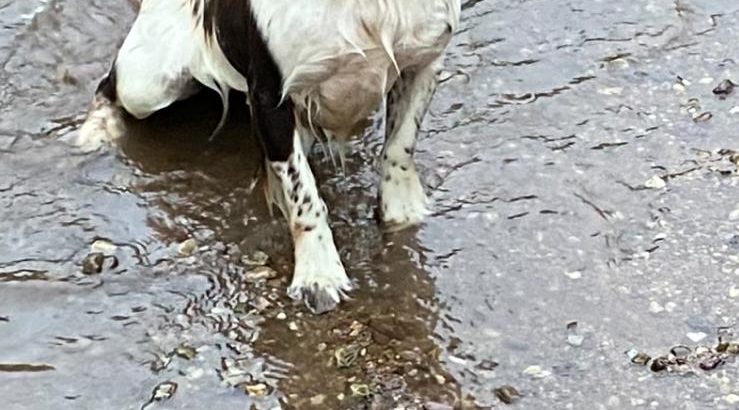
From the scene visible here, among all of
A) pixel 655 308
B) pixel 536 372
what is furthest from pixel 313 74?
pixel 655 308

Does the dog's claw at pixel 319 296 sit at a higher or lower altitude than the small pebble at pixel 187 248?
lower

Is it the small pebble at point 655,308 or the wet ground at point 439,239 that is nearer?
the wet ground at point 439,239

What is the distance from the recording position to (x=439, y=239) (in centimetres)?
436

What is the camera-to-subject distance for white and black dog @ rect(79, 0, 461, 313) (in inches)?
153

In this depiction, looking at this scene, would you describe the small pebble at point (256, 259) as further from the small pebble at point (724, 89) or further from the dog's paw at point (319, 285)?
the small pebble at point (724, 89)

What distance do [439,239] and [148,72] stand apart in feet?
4.08

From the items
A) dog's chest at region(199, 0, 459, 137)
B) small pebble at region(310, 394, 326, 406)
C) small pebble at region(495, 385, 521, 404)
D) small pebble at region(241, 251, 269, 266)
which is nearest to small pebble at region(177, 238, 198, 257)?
small pebble at region(241, 251, 269, 266)

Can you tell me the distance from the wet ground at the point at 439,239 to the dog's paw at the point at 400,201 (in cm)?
5

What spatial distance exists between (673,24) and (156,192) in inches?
83.9

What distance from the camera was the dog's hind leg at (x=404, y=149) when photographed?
438 cm

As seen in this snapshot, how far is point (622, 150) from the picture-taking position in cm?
471

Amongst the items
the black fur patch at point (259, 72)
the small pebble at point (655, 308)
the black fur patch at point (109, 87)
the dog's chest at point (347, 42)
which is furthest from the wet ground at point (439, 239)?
the dog's chest at point (347, 42)

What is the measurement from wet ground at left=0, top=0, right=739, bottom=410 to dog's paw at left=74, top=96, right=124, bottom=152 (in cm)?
5

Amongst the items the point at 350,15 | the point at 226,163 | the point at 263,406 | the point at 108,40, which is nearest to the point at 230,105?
the point at 226,163
